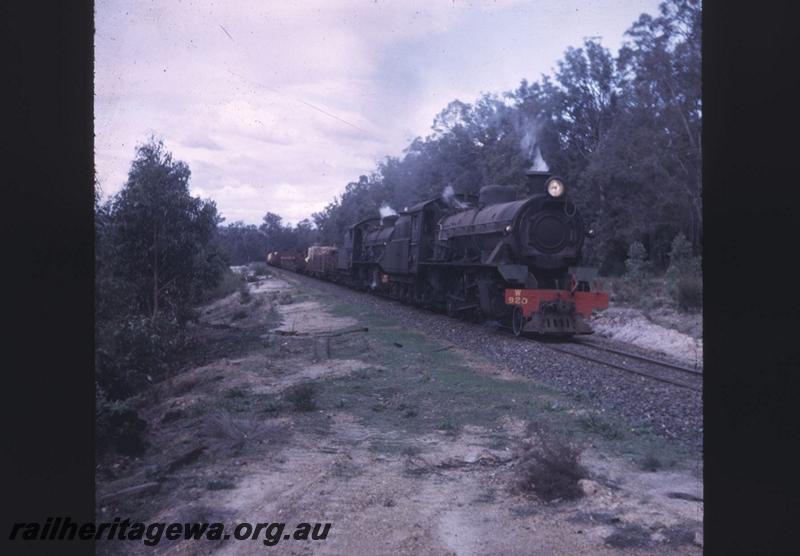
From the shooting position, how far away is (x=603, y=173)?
111 feet

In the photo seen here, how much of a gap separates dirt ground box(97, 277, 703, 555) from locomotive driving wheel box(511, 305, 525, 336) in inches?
148

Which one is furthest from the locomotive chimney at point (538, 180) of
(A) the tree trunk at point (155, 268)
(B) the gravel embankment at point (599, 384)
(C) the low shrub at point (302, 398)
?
(A) the tree trunk at point (155, 268)

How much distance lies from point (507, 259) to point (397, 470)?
951 centimetres

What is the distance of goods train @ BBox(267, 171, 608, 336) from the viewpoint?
14266mm

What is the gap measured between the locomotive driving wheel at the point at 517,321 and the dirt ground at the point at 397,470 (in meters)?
3.76

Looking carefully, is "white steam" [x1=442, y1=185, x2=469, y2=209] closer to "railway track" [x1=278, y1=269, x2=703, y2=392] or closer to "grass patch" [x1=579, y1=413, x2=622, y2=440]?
"railway track" [x1=278, y1=269, x2=703, y2=392]

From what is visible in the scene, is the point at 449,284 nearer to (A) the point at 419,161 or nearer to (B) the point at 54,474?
(B) the point at 54,474

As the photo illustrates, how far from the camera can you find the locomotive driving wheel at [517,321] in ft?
47.4

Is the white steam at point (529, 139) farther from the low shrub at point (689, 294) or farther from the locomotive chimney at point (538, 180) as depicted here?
the locomotive chimney at point (538, 180)

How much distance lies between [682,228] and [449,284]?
18270 millimetres

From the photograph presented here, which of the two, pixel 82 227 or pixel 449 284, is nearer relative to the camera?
pixel 82 227

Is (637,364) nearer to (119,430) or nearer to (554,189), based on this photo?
(554,189)

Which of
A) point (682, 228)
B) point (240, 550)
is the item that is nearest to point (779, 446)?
point (240, 550)

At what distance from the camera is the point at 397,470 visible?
19.2 ft
